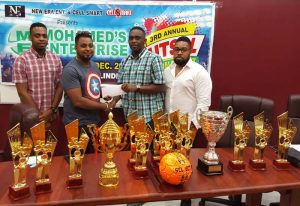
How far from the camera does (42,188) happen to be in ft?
4.22

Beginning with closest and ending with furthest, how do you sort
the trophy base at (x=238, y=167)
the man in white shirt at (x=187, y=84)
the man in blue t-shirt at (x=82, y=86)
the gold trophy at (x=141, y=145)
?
1. the gold trophy at (x=141, y=145)
2. the trophy base at (x=238, y=167)
3. the man in blue t-shirt at (x=82, y=86)
4. the man in white shirt at (x=187, y=84)

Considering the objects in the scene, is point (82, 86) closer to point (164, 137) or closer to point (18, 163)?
point (164, 137)

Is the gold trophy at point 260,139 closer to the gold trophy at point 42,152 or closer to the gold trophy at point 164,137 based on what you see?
the gold trophy at point 164,137

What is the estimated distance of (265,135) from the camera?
1.60 metres

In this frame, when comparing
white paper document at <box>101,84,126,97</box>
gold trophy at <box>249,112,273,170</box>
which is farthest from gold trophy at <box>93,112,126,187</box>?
white paper document at <box>101,84,126,97</box>

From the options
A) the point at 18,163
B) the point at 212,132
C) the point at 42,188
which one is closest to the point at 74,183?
the point at 42,188

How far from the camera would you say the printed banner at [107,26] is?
2.57m

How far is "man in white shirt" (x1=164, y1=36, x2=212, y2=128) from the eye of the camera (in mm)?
2322

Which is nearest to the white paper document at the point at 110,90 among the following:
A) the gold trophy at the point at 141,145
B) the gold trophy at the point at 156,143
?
the gold trophy at the point at 156,143

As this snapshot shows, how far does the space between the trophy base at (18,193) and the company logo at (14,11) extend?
1764 millimetres

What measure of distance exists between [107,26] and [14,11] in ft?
2.51

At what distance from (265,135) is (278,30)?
165 cm

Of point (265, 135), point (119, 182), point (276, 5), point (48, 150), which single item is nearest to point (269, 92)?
point (276, 5)

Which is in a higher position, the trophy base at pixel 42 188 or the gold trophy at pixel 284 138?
the gold trophy at pixel 284 138
